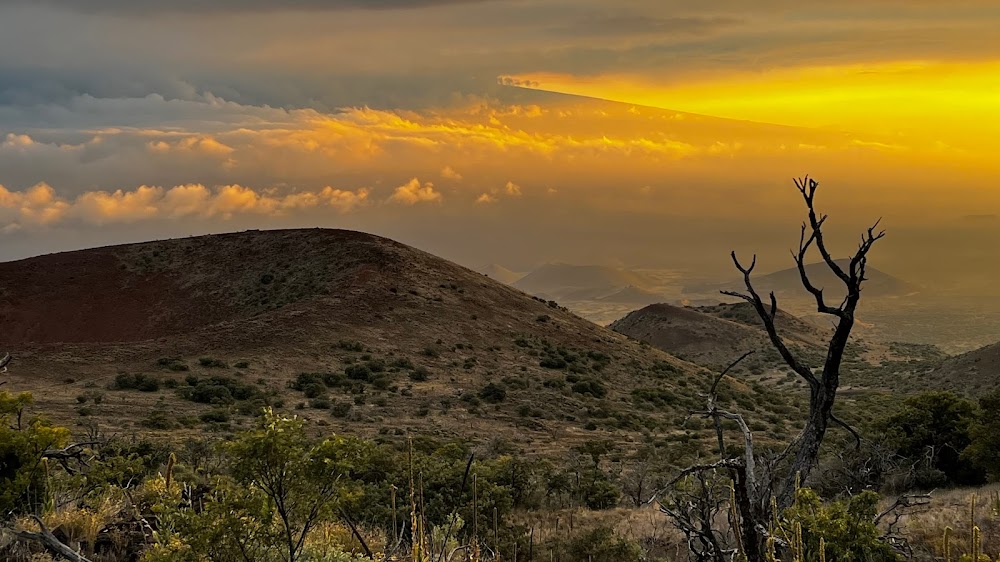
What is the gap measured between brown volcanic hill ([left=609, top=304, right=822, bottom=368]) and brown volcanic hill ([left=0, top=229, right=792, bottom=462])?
3246 centimetres

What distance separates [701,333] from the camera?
3669 inches

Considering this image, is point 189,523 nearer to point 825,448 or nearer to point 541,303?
point 825,448

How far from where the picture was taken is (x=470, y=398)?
3797 cm

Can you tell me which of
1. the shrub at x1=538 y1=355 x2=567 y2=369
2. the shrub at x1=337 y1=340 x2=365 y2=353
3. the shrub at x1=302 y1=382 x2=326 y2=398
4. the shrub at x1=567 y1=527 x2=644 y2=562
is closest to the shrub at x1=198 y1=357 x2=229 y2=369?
the shrub at x1=302 y1=382 x2=326 y2=398

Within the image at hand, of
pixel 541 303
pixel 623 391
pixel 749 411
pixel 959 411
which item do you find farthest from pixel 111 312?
pixel 959 411

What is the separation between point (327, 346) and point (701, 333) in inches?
2461

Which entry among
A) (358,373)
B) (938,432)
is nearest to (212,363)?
(358,373)

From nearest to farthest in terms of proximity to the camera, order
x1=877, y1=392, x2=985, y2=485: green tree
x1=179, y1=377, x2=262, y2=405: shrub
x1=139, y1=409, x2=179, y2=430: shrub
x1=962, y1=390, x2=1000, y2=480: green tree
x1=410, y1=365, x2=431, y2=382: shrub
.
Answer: x1=962, y1=390, x2=1000, y2=480: green tree, x1=877, y1=392, x2=985, y2=485: green tree, x1=139, y1=409, x2=179, y2=430: shrub, x1=179, y1=377, x2=262, y2=405: shrub, x1=410, y1=365, x2=431, y2=382: shrub

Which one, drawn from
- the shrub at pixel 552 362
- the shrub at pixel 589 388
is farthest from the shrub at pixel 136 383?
the shrub at pixel 589 388

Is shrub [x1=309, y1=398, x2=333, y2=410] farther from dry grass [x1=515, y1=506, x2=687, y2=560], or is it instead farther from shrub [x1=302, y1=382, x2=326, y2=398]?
dry grass [x1=515, y1=506, x2=687, y2=560]

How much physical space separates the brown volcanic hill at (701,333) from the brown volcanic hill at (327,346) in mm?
32461

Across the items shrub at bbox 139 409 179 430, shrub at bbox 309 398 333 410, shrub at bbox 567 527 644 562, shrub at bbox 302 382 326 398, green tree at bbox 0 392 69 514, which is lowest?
shrub at bbox 309 398 333 410

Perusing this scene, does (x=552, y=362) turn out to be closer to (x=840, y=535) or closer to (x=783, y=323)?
(x=840, y=535)

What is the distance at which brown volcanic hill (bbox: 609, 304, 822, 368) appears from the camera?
88438 millimetres
